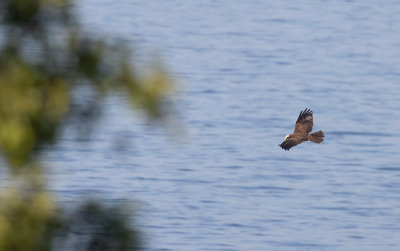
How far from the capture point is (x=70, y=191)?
42.9ft

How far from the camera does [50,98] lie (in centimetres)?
392

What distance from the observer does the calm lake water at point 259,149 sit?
11.9m

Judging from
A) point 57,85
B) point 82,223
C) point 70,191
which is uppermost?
point 57,85

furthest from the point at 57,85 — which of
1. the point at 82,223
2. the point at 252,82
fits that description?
the point at 252,82

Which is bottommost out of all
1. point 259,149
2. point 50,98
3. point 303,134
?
point 259,149

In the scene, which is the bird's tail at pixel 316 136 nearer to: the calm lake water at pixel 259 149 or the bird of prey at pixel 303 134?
the bird of prey at pixel 303 134

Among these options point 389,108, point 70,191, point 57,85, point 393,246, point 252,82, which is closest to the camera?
point 57,85

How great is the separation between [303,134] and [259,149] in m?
3.38

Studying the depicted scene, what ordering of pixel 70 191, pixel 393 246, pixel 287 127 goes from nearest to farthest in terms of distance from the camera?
pixel 393 246 → pixel 70 191 → pixel 287 127

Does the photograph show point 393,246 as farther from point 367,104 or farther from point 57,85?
point 57,85

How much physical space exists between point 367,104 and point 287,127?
2.05m

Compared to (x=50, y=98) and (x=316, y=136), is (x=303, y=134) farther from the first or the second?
(x=50, y=98)

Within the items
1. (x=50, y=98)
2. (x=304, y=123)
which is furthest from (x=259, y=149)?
(x=50, y=98)

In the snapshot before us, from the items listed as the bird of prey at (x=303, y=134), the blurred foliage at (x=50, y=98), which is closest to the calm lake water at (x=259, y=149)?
the blurred foliage at (x=50, y=98)
